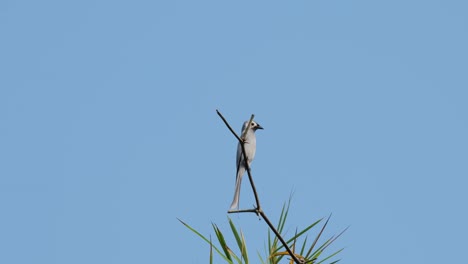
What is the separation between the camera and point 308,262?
551 centimetres

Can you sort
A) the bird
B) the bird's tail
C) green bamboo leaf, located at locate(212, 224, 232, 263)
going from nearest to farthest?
green bamboo leaf, located at locate(212, 224, 232, 263) < the bird's tail < the bird

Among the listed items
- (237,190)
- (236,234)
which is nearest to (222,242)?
(236,234)

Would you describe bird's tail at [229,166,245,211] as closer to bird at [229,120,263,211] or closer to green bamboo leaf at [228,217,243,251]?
bird at [229,120,263,211]

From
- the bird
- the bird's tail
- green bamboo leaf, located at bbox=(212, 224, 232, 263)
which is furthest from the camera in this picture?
the bird

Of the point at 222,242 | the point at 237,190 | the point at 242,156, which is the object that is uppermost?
the point at 242,156

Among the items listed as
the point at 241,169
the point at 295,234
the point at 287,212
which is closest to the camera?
the point at 295,234

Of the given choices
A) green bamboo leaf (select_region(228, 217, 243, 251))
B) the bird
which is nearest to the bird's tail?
the bird

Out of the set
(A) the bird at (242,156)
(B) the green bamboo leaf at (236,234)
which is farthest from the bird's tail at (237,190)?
(B) the green bamboo leaf at (236,234)

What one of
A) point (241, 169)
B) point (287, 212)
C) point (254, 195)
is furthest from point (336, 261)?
point (241, 169)

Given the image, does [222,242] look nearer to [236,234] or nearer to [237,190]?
[236,234]

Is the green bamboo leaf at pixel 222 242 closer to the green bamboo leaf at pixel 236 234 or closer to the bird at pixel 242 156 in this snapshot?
the green bamboo leaf at pixel 236 234

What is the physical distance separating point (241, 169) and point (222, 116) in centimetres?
406

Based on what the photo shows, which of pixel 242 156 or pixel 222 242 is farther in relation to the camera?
pixel 242 156

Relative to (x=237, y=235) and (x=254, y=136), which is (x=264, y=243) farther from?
(x=254, y=136)
